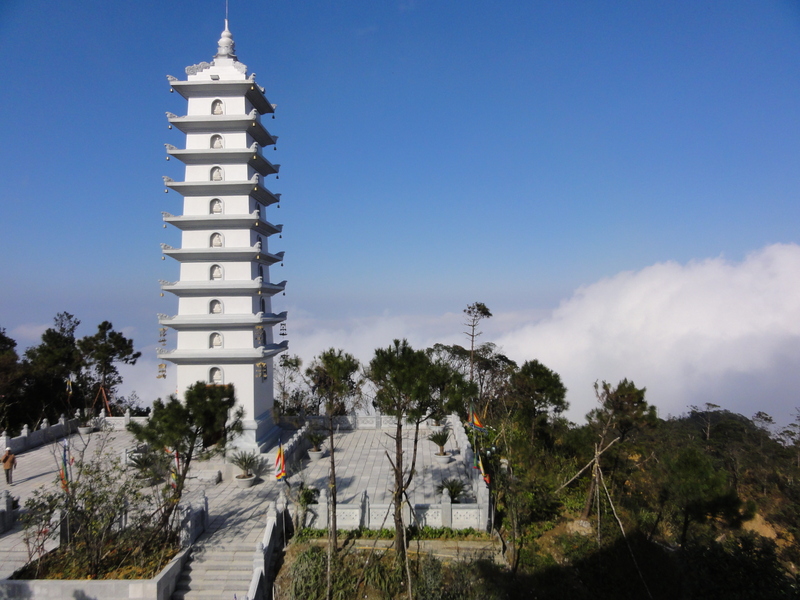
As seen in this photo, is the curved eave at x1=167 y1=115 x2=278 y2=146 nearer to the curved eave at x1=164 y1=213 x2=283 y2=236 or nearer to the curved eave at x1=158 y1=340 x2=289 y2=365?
the curved eave at x1=164 y1=213 x2=283 y2=236

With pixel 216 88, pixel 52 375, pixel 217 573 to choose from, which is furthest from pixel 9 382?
pixel 217 573

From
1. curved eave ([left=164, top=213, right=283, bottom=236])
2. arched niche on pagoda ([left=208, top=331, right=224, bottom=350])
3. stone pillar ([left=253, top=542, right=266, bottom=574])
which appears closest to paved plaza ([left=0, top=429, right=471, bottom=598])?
stone pillar ([left=253, top=542, right=266, bottom=574])

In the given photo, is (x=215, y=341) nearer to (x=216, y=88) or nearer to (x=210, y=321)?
(x=210, y=321)

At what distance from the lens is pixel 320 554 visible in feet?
32.8

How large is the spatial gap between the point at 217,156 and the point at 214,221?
238cm

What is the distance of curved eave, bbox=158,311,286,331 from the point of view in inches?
631

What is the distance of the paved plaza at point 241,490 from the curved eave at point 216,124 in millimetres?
10716

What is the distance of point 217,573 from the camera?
9.74m

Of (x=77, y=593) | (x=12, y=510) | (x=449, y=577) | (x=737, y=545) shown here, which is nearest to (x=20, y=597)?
(x=77, y=593)

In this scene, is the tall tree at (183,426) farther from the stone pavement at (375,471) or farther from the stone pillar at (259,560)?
the stone pavement at (375,471)

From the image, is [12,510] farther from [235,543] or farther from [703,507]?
[703,507]

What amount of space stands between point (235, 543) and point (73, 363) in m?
16.6

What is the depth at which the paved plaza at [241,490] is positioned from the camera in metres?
9.90

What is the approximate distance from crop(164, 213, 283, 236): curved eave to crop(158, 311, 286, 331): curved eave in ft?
10.6
